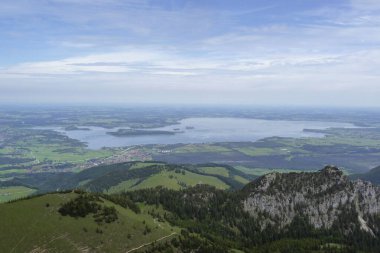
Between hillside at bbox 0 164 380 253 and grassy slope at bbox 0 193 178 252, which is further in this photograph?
hillside at bbox 0 164 380 253

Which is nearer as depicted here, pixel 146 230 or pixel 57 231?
pixel 57 231

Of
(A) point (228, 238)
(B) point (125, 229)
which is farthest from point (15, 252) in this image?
(A) point (228, 238)

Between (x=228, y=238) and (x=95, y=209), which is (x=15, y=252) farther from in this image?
(x=228, y=238)

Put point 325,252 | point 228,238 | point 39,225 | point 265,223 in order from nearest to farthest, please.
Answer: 1. point 39,225
2. point 325,252
3. point 228,238
4. point 265,223

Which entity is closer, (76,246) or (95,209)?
(76,246)

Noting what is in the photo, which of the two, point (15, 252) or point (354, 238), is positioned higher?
point (15, 252)

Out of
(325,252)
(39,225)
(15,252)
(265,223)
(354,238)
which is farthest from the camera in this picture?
(265,223)

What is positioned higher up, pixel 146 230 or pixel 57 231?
pixel 57 231

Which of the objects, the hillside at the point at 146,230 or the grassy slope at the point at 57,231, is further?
the hillside at the point at 146,230
